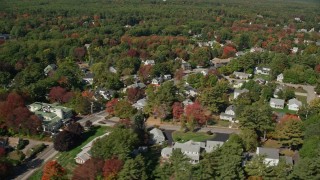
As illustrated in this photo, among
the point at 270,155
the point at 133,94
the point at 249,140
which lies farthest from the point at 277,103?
the point at 133,94

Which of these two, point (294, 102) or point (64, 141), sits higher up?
point (294, 102)

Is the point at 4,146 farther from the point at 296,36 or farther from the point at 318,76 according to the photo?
the point at 296,36

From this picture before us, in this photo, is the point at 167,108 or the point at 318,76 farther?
the point at 318,76

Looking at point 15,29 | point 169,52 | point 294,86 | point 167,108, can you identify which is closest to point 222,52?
point 169,52

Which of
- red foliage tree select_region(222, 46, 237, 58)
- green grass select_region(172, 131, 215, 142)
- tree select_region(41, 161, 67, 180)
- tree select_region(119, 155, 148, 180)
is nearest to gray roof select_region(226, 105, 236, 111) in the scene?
green grass select_region(172, 131, 215, 142)

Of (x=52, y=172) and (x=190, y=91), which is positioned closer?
(x=52, y=172)

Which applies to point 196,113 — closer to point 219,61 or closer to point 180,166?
point 180,166

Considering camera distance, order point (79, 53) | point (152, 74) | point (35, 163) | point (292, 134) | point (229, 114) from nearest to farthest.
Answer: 1. point (35, 163)
2. point (292, 134)
3. point (229, 114)
4. point (152, 74)
5. point (79, 53)

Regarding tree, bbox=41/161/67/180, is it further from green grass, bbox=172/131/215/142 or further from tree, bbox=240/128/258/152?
tree, bbox=240/128/258/152
